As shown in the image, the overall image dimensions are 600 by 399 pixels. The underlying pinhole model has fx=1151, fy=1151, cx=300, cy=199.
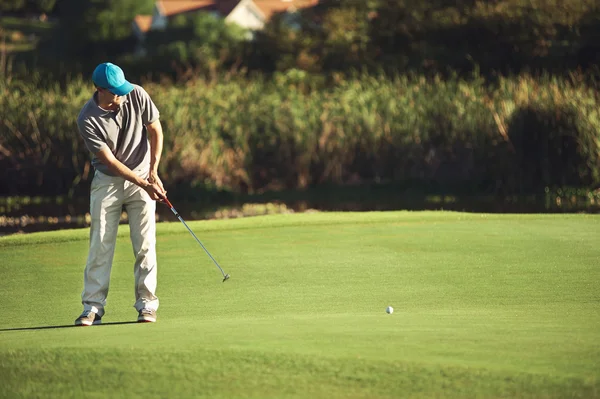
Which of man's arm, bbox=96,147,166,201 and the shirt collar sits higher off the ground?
the shirt collar

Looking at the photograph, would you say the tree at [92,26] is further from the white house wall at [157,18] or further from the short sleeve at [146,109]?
the short sleeve at [146,109]

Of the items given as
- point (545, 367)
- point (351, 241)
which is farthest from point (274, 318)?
point (351, 241)

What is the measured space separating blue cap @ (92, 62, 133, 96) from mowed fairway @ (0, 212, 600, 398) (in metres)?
1.33

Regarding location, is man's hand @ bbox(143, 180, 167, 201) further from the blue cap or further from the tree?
the tree

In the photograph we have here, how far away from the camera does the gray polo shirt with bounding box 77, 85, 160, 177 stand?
21.8 ft

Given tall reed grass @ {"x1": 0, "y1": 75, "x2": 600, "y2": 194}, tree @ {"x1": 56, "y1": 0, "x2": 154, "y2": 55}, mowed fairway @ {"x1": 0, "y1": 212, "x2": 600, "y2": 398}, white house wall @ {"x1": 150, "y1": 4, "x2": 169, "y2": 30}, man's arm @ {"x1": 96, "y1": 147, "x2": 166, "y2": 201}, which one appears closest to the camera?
mowed fairway @ {"x1": 0, "y1": 212, "x2": 600, "y2": 398}

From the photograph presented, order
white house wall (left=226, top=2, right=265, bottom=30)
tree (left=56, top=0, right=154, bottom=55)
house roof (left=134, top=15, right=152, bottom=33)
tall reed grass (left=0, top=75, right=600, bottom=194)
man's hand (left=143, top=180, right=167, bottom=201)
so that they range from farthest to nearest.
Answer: white house wall (left=226, top=2, right=265, bottom=30) → house roof (left=134, top=15, right=152, bottom=33) → tree (left=56, top=0, right=154, bottom=55) → tall reed grass (left=0, top=75, right=600, bottom=194) → man's hand (left=143, top=180, right=167, bottom=201)

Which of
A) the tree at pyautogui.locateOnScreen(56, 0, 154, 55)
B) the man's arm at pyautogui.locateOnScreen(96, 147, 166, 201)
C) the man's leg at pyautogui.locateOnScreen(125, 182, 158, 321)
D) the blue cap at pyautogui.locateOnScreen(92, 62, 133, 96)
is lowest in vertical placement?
the man's leg at pyautogui.locateOnScreen(125, 182, 158, 321)

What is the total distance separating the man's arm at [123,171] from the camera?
21.6 feet

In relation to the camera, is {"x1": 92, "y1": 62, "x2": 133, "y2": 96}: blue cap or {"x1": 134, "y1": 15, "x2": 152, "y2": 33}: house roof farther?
{"x1": 134, "y1": 15, "x2": 152, "y2": 33}: house roof

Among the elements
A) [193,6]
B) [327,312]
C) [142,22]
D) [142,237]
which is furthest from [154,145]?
[193,6]

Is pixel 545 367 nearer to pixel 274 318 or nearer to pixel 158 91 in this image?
pixel 274 318

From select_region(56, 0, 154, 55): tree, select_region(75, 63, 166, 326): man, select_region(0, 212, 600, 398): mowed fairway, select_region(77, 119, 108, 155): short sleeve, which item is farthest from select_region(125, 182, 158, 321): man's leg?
select_region(56, 0, 154, 55): tree

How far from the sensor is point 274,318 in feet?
21.1
